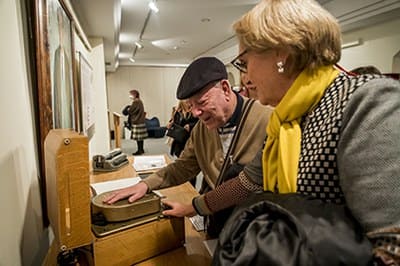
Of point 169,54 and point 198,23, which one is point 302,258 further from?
point 169,54

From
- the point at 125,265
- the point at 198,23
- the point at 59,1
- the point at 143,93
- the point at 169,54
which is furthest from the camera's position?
the point at 143,93

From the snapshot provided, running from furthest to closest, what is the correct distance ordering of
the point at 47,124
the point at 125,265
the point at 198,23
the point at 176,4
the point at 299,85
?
1. the point at 198,23
2. the point at 176,4
3. the point at 47,124
4. the point at 125,265
5. the point at 299,85

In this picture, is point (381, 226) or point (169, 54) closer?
point (381, 226)

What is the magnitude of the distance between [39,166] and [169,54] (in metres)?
7.56

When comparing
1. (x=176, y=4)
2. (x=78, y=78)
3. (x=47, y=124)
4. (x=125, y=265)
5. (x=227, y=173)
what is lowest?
(x=125, y=265)

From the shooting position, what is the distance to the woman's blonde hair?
607 mm

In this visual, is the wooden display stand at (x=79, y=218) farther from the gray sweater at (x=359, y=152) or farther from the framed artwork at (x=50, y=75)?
the gray sweater at (x=359, y=152)

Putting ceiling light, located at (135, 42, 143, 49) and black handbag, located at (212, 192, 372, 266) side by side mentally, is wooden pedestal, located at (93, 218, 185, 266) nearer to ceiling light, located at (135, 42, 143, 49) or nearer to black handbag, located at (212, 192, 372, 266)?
black handbag, located at (212, 192, 372, 266)

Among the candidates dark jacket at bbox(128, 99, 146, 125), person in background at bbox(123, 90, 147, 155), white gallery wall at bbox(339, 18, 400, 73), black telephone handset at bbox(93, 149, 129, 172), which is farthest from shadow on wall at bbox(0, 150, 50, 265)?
dark jacket at bbox(128, 99, 146, 125)

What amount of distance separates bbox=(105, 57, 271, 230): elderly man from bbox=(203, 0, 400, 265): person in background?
37 cm

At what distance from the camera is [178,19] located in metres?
4.62

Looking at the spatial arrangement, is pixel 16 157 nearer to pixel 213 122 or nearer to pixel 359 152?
pixel 213 122

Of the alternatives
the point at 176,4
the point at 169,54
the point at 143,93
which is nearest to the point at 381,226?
the point at 176,4

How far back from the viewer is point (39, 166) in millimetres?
1093
